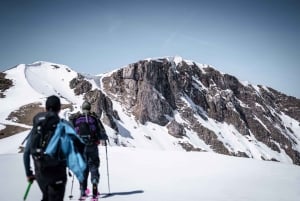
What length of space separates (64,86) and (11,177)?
132091 mm

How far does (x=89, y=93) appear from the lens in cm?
13400

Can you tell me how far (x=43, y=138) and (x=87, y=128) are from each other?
315 centimetres

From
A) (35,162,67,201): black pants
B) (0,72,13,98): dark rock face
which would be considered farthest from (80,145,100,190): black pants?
(0,72,13,98): dark rock face

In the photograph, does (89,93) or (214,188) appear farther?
(89,93)

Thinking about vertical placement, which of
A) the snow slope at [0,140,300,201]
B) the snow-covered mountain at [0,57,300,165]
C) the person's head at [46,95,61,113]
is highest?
the snow-covered mountain at [0,57,300,165]

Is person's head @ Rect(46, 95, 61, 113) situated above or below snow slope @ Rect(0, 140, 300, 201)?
above

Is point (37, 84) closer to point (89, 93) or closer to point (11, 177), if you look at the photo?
point (89, 93)

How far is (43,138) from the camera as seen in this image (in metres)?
5.24

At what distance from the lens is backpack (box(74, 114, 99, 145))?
8328mm

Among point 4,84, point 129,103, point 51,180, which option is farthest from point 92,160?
point 129,103

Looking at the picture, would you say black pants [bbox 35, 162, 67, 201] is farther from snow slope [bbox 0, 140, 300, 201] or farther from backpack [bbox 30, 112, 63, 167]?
snow slope [bbox 0, 140, 300, 201]

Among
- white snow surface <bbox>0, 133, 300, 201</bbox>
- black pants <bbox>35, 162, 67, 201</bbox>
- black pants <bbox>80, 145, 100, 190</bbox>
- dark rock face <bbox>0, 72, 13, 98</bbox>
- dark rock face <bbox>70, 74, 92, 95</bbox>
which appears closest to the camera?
black pants <bbox>35, 162, 67, 201</bbox>

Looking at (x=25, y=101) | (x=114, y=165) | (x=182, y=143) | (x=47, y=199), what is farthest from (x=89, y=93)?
(x=47, y=199)

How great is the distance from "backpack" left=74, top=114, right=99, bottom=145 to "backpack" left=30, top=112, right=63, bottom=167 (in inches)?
119
